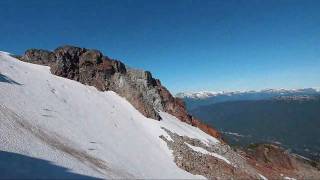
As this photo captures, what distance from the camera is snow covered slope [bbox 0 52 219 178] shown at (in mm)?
29312

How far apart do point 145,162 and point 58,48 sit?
37.8 metres

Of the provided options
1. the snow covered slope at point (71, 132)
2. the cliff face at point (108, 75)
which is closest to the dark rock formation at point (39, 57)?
the cliff face at point (108, 75)

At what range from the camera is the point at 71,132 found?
42.4 m

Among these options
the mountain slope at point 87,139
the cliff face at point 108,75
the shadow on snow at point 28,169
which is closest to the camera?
the shadow on snow at point 28,169

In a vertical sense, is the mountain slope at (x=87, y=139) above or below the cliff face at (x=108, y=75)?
below

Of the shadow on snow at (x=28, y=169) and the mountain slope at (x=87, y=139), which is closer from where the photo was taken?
the shadow on snow at (x=28, y=169)

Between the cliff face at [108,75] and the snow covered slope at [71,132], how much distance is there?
221 centimetres

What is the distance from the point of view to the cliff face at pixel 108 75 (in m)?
65.0

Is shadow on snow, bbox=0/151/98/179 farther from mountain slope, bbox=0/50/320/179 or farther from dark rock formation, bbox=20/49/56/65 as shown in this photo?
dark rock formation, bbox=20/49/56/65

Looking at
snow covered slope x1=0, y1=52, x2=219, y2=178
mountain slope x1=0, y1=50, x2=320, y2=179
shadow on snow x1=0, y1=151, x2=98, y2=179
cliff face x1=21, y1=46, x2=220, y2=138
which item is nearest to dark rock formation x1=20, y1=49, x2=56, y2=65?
cliff face x1=21, y1=46, x2=220, y2=138

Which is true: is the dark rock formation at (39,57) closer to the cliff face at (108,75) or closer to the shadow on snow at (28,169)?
the cliff face at (108,75)

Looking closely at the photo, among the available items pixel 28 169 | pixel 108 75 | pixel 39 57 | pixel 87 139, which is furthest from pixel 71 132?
pixel 39 57

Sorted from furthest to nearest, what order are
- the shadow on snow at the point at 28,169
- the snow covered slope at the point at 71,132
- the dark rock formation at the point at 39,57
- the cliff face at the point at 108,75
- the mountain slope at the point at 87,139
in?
1. the dark rock formation at the point at 39,57
2. the cliff face at the point at 108,75
3. the mountain slope at the point at 87,139
4. the snow covered slope at the point at 71,132
5. the shadow on snow at the point at 28,169

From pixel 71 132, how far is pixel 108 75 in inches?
1099
